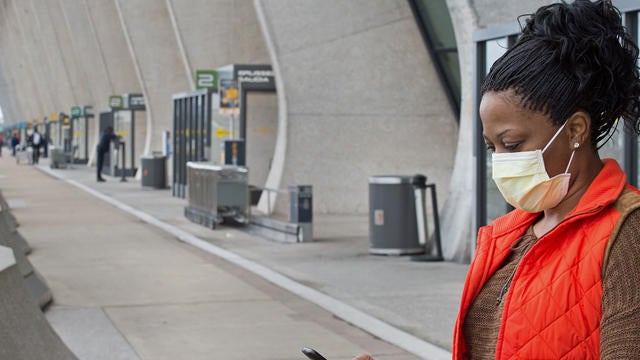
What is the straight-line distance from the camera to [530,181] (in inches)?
80.4

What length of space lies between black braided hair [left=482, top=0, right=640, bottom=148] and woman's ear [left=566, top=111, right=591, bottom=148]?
0.01m

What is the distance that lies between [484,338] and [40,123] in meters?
96.4

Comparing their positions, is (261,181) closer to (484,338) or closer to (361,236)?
(361,236)

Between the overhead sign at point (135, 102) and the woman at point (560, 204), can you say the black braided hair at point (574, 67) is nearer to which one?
the woman at point (560, 204)

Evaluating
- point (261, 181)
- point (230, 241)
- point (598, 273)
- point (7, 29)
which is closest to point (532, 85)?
point (598, 273)

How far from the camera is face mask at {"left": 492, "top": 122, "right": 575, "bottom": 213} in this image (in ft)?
6.72

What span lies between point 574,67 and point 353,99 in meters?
19.3

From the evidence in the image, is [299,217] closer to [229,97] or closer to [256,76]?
[229,97]

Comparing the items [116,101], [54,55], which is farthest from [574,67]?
[54,55]

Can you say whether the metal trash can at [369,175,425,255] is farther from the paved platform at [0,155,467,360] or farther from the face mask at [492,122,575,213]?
the face mask at [492,122,575,213]

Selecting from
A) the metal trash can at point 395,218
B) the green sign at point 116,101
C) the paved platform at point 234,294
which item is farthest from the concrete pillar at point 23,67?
the metal trash can at point 395,218

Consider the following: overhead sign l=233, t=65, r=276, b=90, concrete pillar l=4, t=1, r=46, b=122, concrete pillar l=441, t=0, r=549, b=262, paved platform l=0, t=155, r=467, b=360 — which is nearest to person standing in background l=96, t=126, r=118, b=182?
overhead sign l=233, t=65, r=276, b=90

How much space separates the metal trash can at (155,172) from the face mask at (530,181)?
106ft

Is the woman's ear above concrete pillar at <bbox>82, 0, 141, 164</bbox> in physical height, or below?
below
